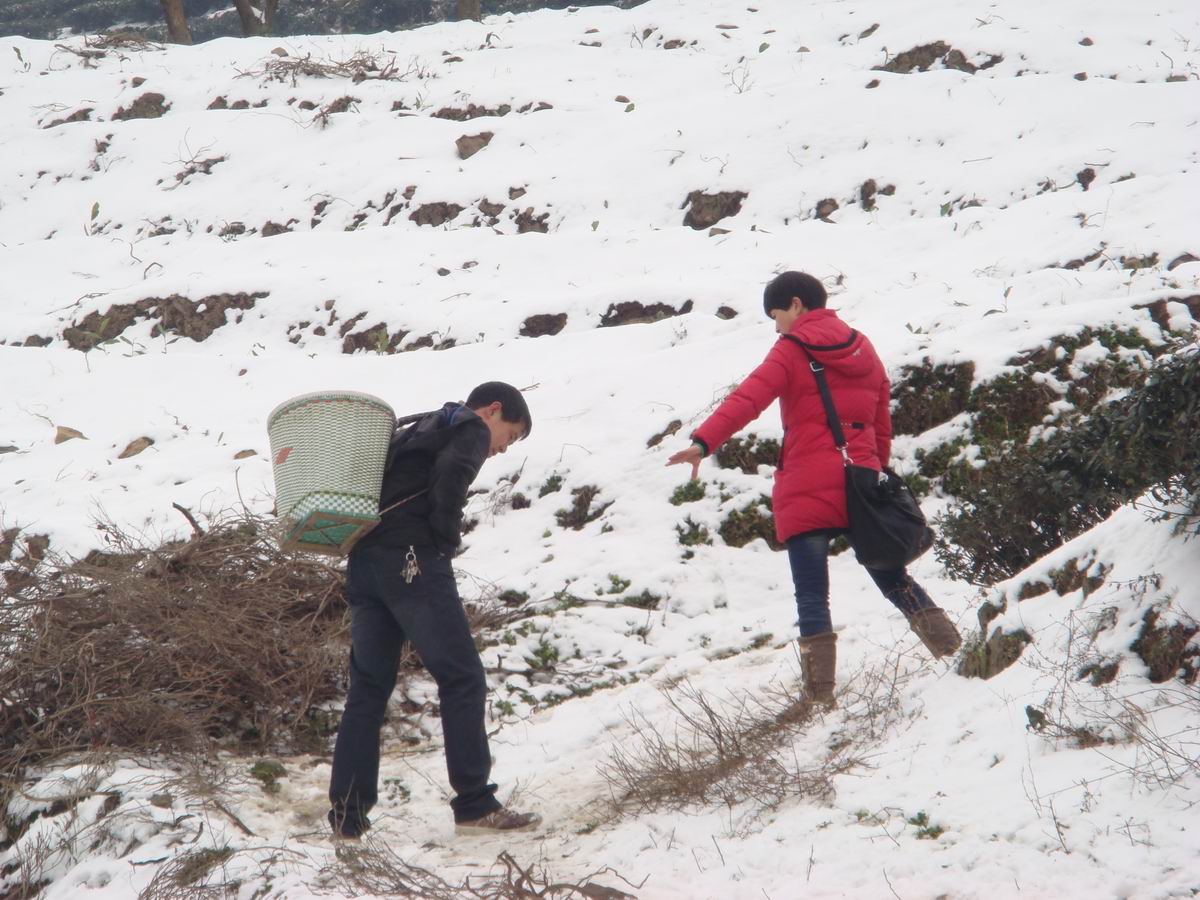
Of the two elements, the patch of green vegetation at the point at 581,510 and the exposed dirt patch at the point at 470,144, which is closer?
the patch of green vegetation at the point at 581,510

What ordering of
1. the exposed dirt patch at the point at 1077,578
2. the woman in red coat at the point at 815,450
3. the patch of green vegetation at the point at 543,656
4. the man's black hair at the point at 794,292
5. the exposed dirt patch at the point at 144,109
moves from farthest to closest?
the exposed dirt patch at the point at 144,109, the patch of green vegetation at the point at 543,656, the man's black hair at the point at 794,292, the woman in red coat at the point at 815,450, the exposed dirt patch at the point at 1077,578

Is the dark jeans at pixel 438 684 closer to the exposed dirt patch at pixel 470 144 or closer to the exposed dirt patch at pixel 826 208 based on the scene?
the exposed dirt patch at pixel 826 208

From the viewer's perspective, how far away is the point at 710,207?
37.1 feet

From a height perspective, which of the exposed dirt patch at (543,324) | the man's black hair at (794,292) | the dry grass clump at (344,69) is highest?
the dry grass clump at (344,69)

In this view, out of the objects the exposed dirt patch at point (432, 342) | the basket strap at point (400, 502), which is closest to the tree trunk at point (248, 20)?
the exposed dirt patch at point (432, 342)

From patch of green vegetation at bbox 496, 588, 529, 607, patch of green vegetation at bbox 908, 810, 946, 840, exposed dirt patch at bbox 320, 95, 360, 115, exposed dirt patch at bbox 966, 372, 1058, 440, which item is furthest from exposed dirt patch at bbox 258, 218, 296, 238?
patch of green vegetation at bbox 908, 810, 946, 840

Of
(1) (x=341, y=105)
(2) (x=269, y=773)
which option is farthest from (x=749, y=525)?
(1) (x=341, y=105)

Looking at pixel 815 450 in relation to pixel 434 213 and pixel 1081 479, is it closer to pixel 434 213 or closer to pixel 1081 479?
pixel 1081 479

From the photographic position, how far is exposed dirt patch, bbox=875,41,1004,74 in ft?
42.4

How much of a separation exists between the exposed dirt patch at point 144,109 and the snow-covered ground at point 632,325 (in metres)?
0.31

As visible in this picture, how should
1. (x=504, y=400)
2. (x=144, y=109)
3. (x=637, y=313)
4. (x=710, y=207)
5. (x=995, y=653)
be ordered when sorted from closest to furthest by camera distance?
(x=995, y=653) < (x=504, y=400) < (x=637, y=313) < (x=710, y=207) < (x=144, y=109)

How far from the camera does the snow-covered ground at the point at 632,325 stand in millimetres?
2965

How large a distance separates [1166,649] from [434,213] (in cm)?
1072

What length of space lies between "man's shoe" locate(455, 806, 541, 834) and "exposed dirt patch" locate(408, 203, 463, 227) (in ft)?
31.8
